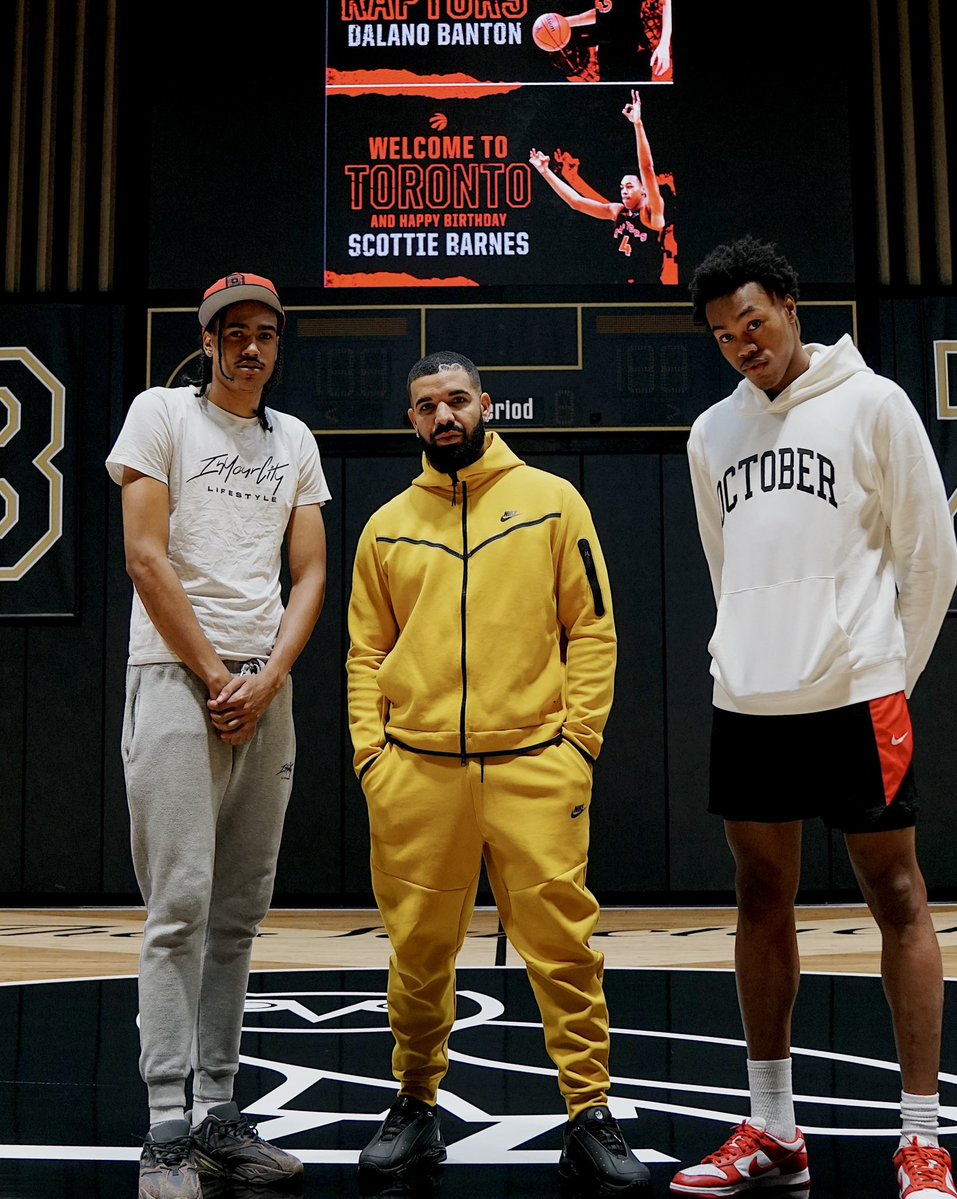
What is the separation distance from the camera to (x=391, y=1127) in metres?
2.08

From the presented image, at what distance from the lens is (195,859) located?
1.97 meters

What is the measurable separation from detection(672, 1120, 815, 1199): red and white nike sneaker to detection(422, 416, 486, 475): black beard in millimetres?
1271

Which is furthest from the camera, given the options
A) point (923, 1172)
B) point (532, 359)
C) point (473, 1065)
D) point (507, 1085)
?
point (532, 359)

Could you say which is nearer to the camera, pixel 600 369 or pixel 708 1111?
pixel 708 1111

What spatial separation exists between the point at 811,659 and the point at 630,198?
401 centimetres

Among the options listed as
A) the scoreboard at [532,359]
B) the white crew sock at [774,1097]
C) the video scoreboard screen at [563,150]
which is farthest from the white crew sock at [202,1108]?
the video scoreboard screen at [563,150]

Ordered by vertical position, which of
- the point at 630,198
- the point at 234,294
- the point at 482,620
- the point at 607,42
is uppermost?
the point at 607,42

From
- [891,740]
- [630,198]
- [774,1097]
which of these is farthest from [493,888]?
[630,198]

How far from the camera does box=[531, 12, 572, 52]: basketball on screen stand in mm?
5492

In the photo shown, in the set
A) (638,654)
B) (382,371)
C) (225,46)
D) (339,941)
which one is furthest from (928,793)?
(225,46)

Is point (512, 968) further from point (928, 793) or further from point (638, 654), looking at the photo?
point (928, 793)

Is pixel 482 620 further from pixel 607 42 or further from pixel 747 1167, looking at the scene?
pixel 607 42

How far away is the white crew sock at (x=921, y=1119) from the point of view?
1874 mm

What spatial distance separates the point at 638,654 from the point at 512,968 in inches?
82.8
